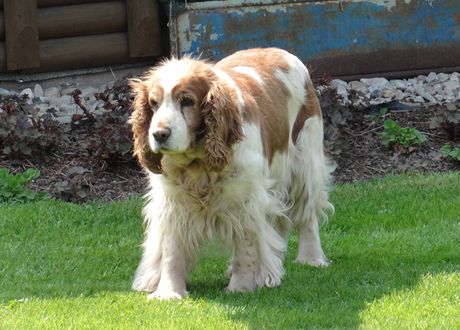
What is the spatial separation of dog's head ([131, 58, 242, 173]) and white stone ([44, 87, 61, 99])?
562 cm

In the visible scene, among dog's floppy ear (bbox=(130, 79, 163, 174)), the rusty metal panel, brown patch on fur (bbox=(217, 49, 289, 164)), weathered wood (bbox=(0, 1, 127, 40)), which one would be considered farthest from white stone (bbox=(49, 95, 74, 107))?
dog's floppy ear (bbox=(130, 79, 163, 174))

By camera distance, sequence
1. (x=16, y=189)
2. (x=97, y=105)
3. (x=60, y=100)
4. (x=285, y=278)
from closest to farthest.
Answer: (x=285, y=278)
(x=16, y=189)
(x=97, y=105)
(x=60, y=100)

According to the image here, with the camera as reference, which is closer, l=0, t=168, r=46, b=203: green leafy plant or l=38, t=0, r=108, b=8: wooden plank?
l=0, t=168, r=46, b=203: green leafy plant

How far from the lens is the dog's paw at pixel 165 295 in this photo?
7299mm

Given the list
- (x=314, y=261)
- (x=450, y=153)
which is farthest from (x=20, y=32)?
(x=314, y=261)

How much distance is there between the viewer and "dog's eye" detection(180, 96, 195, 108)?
7.13 m

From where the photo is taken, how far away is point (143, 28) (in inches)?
508

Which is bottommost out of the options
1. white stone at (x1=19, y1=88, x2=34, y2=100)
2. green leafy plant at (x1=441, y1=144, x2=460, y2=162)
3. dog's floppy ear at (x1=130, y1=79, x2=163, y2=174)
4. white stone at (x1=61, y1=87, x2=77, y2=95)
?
green leafy plant at (x1=441, y1=144, x2=460, y2=162)

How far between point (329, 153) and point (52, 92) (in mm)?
3533

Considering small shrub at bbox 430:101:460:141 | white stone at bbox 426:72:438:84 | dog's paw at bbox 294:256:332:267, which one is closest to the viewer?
dog's paw at bbox 294:256:332:267

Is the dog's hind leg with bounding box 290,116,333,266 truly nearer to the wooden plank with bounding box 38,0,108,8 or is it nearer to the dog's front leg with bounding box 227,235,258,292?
the dog's front leg with bounding box 227,235,258,292

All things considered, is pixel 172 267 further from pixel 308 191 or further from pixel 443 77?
pixel 443 77

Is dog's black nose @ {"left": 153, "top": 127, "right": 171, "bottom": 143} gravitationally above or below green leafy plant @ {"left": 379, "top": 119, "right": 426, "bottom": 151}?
above

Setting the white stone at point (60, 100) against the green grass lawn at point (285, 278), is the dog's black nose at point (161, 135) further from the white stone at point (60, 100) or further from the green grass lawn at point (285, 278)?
the white stone at point (60, 100)
